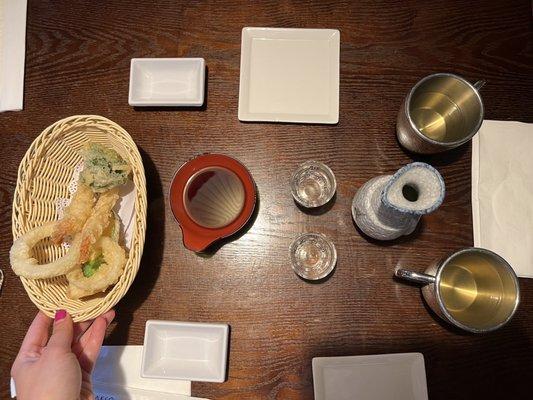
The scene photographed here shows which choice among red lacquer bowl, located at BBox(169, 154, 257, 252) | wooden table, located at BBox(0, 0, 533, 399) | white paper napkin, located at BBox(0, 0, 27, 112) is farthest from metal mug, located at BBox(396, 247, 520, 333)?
white paper napkin, located at BBox(0, 0, 27, 112)

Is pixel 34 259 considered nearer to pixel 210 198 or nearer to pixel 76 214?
pixel 76 214

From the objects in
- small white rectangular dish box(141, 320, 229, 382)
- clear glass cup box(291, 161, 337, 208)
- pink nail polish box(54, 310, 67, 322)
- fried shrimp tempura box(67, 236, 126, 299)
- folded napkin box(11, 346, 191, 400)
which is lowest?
folded napkin box(11, 346, 191, 400)

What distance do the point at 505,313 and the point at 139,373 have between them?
105cm

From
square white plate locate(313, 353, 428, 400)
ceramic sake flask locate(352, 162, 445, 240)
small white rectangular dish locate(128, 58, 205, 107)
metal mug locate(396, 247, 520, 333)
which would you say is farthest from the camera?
small white rectangular dish locate(128, 58, 205, 107)

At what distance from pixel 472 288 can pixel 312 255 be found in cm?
46

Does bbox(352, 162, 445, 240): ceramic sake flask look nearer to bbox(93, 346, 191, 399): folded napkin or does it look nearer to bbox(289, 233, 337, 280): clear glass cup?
bbox(289, 233, 337, 280): clear glass cup

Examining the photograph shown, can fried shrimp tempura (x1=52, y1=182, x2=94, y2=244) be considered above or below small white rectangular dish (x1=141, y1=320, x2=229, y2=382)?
above

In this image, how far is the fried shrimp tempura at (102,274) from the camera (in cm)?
101

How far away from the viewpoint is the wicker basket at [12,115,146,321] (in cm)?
101

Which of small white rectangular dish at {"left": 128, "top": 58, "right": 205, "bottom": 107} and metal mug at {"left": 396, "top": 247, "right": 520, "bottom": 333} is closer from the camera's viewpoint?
metal mug at {"left": 396, "top": 247, "right": 520, "bottom": 333}

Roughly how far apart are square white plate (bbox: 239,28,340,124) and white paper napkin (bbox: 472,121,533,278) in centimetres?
49

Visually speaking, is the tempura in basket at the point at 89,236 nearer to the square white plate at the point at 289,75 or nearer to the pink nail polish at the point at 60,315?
the pink nail polish at the point at 60,315

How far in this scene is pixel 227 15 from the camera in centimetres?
126

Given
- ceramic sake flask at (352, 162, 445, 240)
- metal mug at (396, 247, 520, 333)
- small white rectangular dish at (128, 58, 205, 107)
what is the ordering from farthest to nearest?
small white rectangular dish at (128, 58, 205, 107) → metal mug at (396, 247, 520, 333) → ceramic sake flask at (352, 162, 445, 240)
